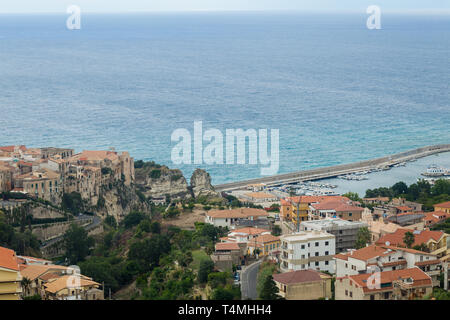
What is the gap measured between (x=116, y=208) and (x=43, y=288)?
39.7ft

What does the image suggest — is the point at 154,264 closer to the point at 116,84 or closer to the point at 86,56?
the point at 116,84

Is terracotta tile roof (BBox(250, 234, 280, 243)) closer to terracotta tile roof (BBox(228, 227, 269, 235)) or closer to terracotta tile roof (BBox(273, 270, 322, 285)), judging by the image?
terracotta tile roof (BBox(228, 227, 269, 235))

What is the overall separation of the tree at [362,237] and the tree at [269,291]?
558cm

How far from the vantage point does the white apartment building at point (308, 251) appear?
62.6ft

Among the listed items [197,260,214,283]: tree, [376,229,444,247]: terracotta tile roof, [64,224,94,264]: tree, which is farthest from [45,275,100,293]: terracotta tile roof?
[376,229,444,247]: terracotta tile roof

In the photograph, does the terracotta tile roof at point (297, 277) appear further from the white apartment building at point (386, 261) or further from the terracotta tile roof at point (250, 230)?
the terracotta tile roof at point (250, 230)

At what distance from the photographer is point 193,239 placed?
22.5m

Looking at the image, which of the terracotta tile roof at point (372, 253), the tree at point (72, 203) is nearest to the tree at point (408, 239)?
the terracotta tile roof at point (372, 253)

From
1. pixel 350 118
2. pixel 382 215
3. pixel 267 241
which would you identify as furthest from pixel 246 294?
pixel 350 118

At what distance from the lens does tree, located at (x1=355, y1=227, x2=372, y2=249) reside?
2111cm

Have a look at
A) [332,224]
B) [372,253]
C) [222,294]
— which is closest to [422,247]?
[372,253]

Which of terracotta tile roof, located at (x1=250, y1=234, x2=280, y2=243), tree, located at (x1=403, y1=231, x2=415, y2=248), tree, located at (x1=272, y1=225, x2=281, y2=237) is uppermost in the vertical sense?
tree, located at (x1=403, y1=231, x2=415, y2=248)

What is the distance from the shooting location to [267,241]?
21.0 m

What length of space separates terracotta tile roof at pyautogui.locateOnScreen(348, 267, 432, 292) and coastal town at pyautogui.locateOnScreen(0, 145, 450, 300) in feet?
0.09
